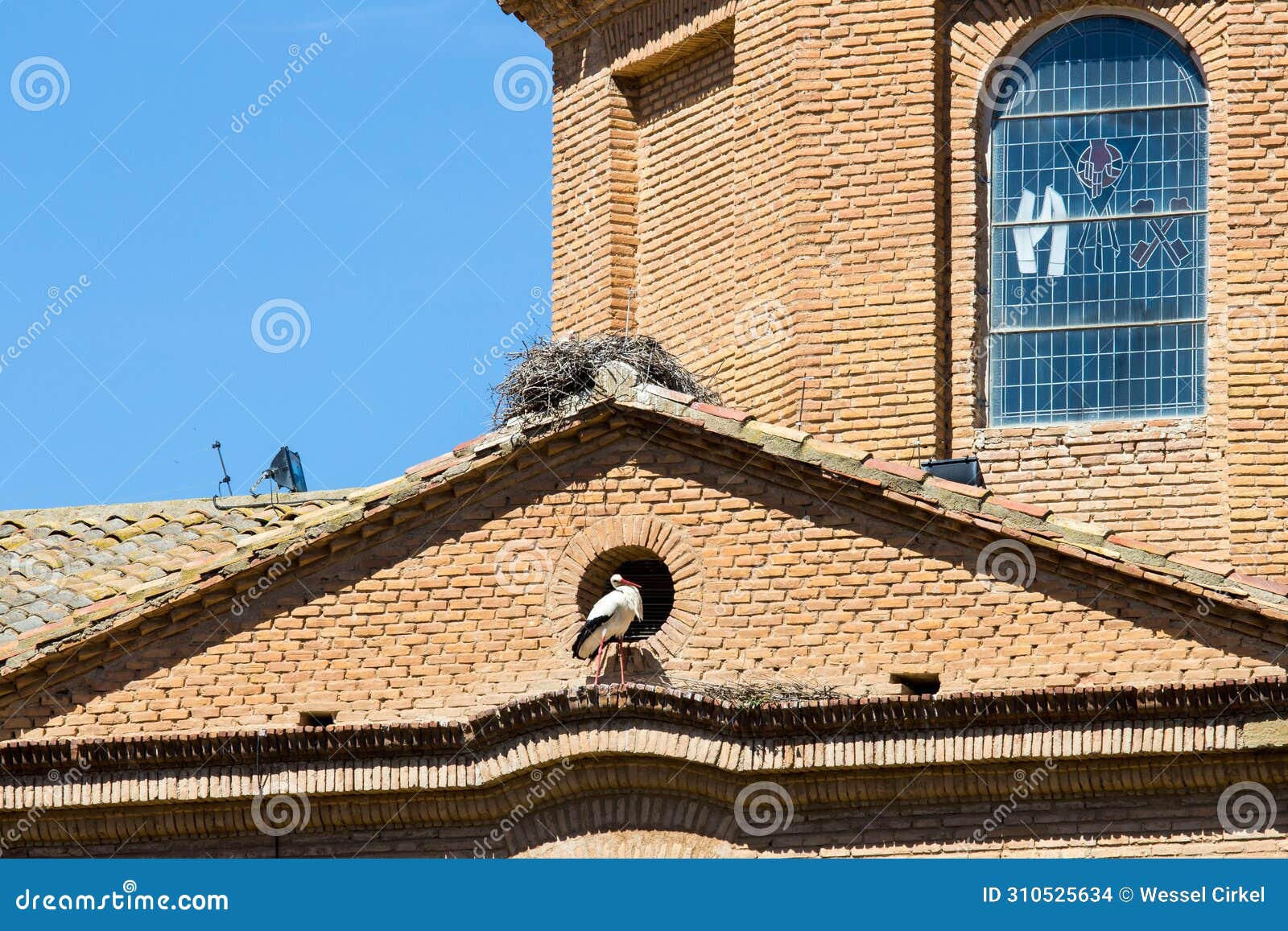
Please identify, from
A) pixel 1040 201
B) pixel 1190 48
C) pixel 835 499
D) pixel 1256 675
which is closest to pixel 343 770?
pixel 835 499

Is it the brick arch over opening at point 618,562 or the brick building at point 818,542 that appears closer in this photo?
the brick building at point 818,542

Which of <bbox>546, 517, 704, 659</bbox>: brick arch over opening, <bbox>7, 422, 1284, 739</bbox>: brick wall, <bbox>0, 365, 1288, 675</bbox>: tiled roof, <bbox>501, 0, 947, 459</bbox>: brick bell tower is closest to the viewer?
<bbox>0, 365, 1288, 675</bbox>: tiled roof

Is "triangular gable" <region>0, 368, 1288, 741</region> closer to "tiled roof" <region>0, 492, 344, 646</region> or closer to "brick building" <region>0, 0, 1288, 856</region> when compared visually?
"brick building" <region>0, 0, 1288, 856</region>

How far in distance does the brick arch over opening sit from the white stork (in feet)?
0.80

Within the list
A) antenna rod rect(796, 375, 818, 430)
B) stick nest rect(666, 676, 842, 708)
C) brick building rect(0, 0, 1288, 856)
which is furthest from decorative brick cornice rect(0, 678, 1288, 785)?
antenna rod rect(796, 375, 818, 430)

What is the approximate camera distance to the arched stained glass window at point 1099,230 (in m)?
18.7

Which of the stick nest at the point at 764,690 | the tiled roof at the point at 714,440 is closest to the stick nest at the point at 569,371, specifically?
the tiled roof at the point at 714,440

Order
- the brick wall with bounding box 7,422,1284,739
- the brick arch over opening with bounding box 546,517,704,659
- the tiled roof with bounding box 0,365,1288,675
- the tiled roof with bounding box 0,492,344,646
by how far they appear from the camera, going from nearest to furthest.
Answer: the tiled roof with bounding box 0,365,1288,675, the brick wall with bounding box 7,422,1284,739, the brick arch over opening with bounding box 546,517,704,659, the tiled roof with bounding box 0,492,344,646

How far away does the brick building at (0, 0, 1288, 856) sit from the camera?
1540 cm

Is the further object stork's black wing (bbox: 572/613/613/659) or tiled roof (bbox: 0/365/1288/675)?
stork's black wing (bbox: 572/613/613/659)

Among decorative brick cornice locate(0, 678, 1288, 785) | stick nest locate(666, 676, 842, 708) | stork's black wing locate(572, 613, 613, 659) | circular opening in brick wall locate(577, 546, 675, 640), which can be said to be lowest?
decorative brick cornice locate(0, 678, 1288, 785)

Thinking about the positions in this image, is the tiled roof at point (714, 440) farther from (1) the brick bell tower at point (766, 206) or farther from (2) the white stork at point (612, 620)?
(1) the brick bell tower at point (766, 206)

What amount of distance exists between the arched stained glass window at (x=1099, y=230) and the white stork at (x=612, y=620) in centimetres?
395

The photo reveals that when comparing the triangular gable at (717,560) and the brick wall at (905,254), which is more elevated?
the brick wall at (905,254)
